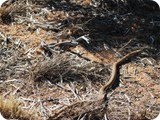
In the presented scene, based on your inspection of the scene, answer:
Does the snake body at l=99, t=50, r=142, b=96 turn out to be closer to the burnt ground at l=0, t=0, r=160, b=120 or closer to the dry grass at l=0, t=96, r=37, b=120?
the burnt ground at l=0, t=0, r=160, b=120

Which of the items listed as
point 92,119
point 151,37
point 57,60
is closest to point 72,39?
point 57,60

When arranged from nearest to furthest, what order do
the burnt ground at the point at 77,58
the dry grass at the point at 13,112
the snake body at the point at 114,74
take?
the dry grass at the point at 13,112 < the burnt ground at the point at 77,58 < the snake body at the point at 114,74

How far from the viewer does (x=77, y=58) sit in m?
3.90

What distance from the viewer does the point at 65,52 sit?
397 cm

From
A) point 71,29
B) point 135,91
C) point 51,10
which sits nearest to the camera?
point 135,91

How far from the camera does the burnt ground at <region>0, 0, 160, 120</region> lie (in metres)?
3.36

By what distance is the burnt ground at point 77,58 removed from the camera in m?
3.36

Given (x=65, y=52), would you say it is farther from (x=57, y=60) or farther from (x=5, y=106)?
(x=5, y=106)

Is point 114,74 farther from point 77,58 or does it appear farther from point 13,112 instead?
point 13,112

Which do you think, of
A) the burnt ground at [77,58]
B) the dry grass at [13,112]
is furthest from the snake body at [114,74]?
the dry grass at [13,112]

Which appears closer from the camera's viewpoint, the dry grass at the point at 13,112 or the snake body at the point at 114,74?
the dry grass at the point at 13,112

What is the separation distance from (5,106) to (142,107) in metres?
0.95

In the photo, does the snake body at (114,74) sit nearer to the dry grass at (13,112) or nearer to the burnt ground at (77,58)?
the burnt ground at (77,58)

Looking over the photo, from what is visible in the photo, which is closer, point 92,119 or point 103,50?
point 92,119
